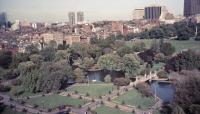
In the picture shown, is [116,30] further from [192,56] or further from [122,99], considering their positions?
[122,99]

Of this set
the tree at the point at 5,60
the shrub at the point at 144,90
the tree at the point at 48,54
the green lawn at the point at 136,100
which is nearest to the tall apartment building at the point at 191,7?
the tree at the point at 48,54

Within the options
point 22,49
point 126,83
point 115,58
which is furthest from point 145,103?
point 22,49

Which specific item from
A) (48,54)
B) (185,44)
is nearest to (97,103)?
(48,54)

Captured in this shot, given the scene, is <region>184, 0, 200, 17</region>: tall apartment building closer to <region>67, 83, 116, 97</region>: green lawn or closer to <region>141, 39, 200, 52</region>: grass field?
Answer: <region>141, 39, 200, 52</region>: grass field

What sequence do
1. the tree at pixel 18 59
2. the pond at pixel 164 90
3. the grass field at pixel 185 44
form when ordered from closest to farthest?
the pond at pixel 164 90
the tree at pixel 18 59
the grass field at pixel 185 44

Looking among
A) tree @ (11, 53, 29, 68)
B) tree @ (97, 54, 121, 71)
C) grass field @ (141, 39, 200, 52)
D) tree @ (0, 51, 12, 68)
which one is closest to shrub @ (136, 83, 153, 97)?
tree @ (97, 54, 121, 71)

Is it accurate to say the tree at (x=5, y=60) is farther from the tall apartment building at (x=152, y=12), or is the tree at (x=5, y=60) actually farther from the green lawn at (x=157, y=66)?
the tall apartment building at (x=152, y=12)
